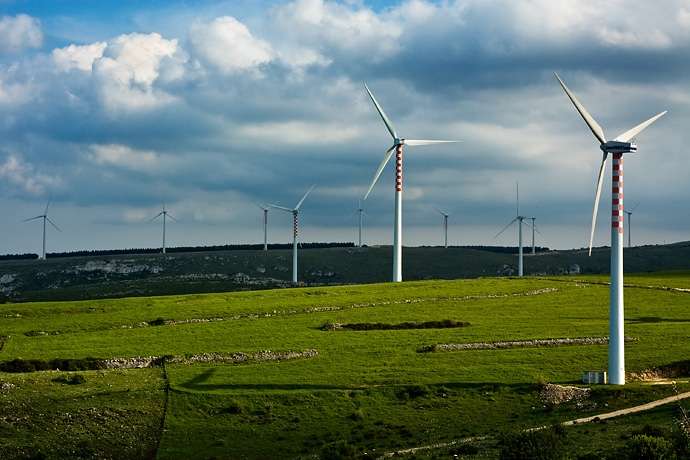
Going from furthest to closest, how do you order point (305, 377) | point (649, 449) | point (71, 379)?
point (305, 377), point (71, 379), point (649, 449)

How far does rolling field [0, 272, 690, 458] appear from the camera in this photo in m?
62.7

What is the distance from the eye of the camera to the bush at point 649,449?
47.9 m

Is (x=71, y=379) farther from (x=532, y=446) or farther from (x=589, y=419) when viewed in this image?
(x=532, y=446)

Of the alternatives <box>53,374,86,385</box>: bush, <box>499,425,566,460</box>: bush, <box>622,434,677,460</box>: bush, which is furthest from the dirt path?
<box>53,374,86,385</box>: bush

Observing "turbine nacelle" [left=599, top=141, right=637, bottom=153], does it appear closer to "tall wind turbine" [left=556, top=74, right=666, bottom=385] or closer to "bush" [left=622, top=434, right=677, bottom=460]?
Answer: "tall wind turbine" [left=556, top=74, right=666, bottom=385]

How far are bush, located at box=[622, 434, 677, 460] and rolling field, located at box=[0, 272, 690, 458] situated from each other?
1748 mm

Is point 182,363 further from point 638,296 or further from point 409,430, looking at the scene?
point 638,296

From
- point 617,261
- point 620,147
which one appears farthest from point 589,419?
point 620,147

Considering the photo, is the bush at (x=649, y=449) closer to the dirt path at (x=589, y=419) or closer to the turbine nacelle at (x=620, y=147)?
the dirt path at (x=589, y=419)

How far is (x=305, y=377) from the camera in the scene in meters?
77.1

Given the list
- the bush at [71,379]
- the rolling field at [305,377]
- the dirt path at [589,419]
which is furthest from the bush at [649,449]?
the bush at [71,379]

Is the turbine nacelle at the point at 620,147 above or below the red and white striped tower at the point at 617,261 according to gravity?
above

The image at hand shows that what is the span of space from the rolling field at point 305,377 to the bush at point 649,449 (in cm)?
175

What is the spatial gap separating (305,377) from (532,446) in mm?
29706
